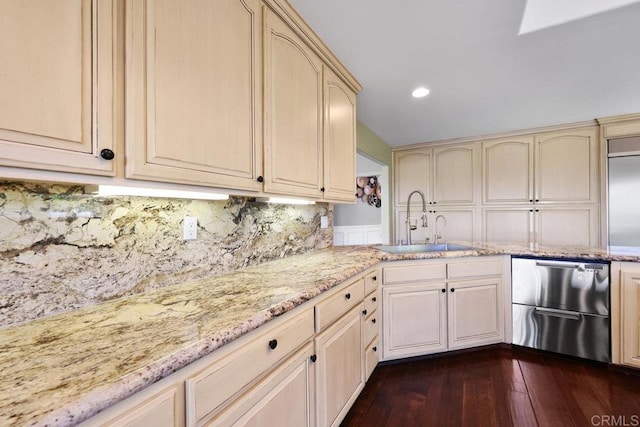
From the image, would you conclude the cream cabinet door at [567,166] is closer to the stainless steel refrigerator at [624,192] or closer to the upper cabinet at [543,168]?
the upper cabinet at [543,168]

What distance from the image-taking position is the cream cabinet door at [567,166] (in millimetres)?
3216

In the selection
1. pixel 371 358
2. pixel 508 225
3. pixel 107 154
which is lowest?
pixel 371 358

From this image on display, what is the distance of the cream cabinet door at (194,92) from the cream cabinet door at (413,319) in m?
1.50

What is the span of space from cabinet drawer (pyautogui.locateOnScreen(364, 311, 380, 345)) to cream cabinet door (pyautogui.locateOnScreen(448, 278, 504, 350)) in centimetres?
68

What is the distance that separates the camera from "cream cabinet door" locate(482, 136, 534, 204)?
3.54 m

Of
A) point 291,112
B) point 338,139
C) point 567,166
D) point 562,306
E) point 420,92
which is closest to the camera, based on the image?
point 291,112

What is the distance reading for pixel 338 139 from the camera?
215 cm

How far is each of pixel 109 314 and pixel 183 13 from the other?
1.05m

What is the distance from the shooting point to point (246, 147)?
4.17 ft

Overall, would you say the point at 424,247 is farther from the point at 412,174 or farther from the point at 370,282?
the point at 412,174

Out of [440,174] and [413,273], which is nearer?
[413,273]

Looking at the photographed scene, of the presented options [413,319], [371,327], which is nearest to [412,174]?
[413,319]

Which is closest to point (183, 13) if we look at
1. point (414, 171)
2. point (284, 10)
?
point (284, 10)

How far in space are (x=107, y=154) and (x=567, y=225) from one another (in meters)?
4.37
